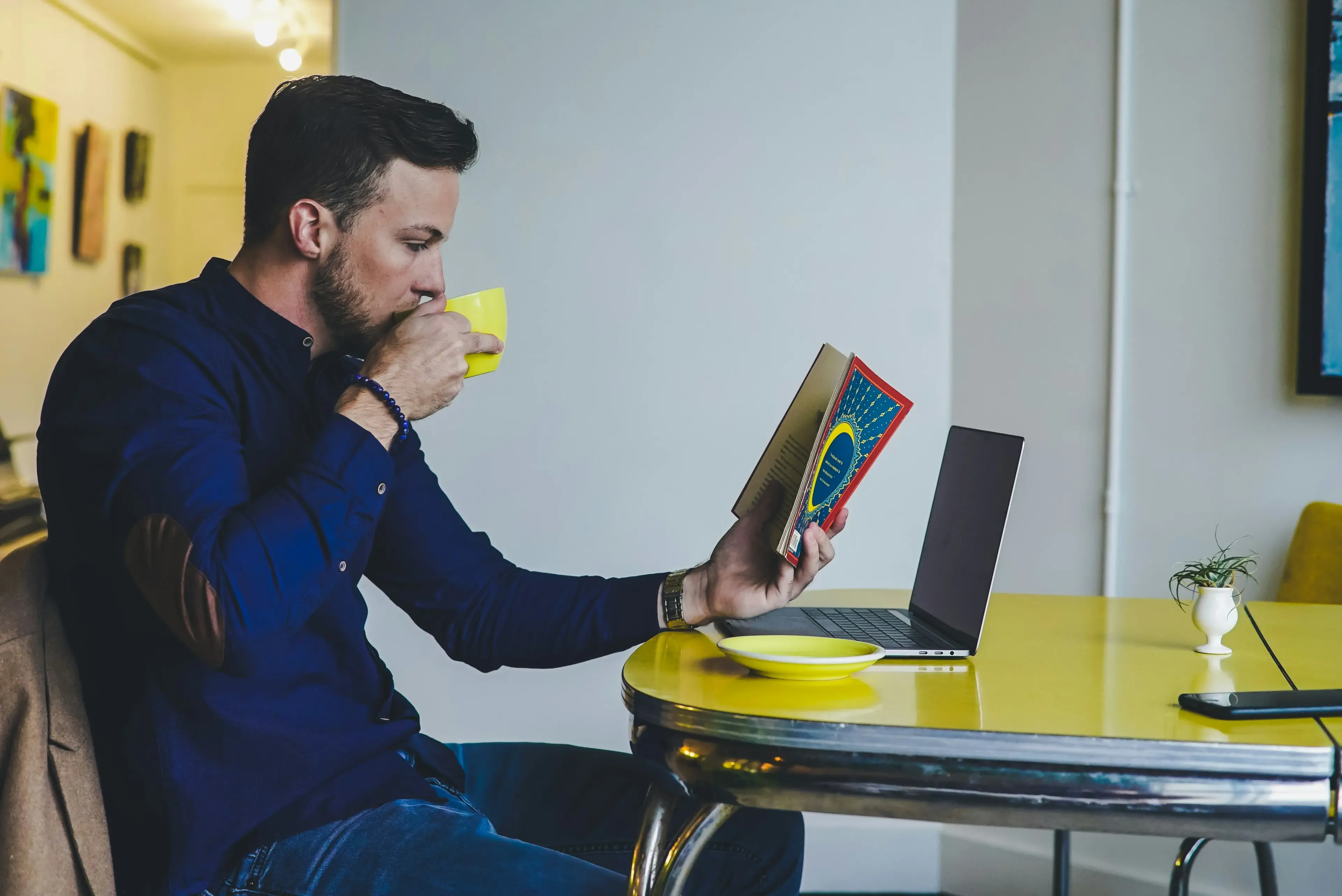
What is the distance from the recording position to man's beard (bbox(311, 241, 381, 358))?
4.03ft

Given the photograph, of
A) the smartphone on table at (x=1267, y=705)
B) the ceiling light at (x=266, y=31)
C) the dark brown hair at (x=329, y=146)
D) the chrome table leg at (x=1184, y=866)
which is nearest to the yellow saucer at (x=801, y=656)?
the smartphone on table at (x=1267, y=705)

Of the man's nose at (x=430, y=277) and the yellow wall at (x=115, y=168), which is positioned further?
the yellow wall at (x=115, y=168)

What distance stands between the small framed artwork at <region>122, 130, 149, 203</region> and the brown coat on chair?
3935 mm

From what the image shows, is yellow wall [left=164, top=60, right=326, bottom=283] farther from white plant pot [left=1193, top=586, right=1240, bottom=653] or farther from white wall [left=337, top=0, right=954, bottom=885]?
white plant pot [left=1193, top=586, right=1240, bottom=653]

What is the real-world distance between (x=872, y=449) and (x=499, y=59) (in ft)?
5.46

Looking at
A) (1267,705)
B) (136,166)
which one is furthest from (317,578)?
(136,166)

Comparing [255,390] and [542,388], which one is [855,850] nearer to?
[542,388]

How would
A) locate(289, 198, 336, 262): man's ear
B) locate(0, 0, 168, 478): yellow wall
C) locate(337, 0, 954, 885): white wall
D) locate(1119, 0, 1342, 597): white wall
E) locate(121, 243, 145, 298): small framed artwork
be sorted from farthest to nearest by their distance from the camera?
locate(121, 243, 145, 298): small framed artwork < locate(0, 0, 168, 478): yellow wall < locate(337, 0, 954, 885): white wall < locate(1119, 0, 1342, 597): white wall < locate(289, 198, 336, 262): man's ear

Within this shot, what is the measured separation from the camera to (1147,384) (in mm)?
2262

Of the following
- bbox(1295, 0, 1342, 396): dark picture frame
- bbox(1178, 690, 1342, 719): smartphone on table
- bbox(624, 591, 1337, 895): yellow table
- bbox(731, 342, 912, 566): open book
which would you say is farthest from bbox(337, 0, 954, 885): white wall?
bbox(1178, 690, 1342, 719): smartphone on table

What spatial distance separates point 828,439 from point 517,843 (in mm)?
498

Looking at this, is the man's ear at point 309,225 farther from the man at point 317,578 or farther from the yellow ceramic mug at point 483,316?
the yellow ceramic mug at point 483,316

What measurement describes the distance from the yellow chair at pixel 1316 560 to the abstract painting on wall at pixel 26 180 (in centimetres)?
352

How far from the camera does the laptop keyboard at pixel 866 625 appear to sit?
4.04 feet
